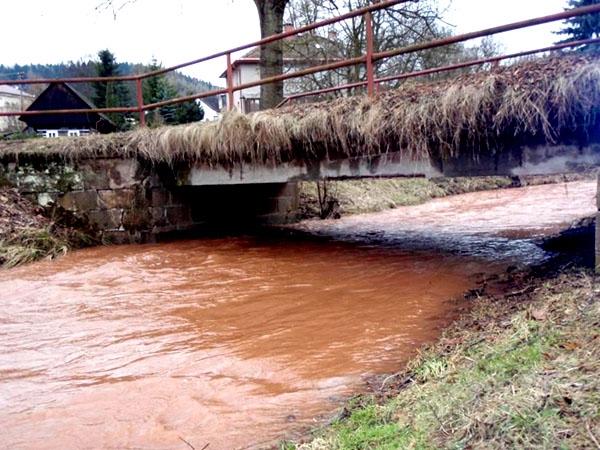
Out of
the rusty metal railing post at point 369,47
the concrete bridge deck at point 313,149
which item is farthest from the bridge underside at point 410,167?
the rusty metal railing post at point 369,47

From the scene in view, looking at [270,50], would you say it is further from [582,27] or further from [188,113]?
[582,27]

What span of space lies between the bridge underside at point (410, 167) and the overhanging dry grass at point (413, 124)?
0.12 meters

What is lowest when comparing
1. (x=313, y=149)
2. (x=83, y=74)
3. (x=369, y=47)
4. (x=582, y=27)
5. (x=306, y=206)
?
(x=306, y=206)

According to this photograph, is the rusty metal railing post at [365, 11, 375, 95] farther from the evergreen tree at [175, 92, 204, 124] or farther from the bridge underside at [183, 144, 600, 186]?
the evergreen tree at [175, 92, 204, 124]

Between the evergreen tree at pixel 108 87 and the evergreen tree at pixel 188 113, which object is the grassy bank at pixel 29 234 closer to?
the evergreen tree at pixel 188 113

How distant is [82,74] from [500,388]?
163ft

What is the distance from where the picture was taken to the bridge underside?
5.37 meters

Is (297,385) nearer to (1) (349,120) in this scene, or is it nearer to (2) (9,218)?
(1) (349,120)

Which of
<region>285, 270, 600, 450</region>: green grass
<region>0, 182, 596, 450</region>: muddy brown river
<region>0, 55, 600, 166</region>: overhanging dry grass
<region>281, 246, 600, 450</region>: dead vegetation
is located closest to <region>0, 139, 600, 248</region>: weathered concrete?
<region>0, 55, 600, 166</region>: overhanging dry grass

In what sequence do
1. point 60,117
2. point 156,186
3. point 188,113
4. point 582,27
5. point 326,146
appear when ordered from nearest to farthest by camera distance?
point 326,146 → point 156,186 → point 582,27 → point 188,113 → point 60,117

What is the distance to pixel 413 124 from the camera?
5.97 meters

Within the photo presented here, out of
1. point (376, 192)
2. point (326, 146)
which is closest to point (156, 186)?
point (326, 146)

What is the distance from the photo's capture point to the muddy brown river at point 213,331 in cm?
304

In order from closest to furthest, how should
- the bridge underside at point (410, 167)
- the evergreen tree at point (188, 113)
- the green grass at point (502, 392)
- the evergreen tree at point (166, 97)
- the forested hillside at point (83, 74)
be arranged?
the green grass at point (502, 392), the bridge underside at point (410, 167), the evergreen tree at point (188, 113), the evergreen tree at point (166, 97), the forested hillside at point (83, 74)
